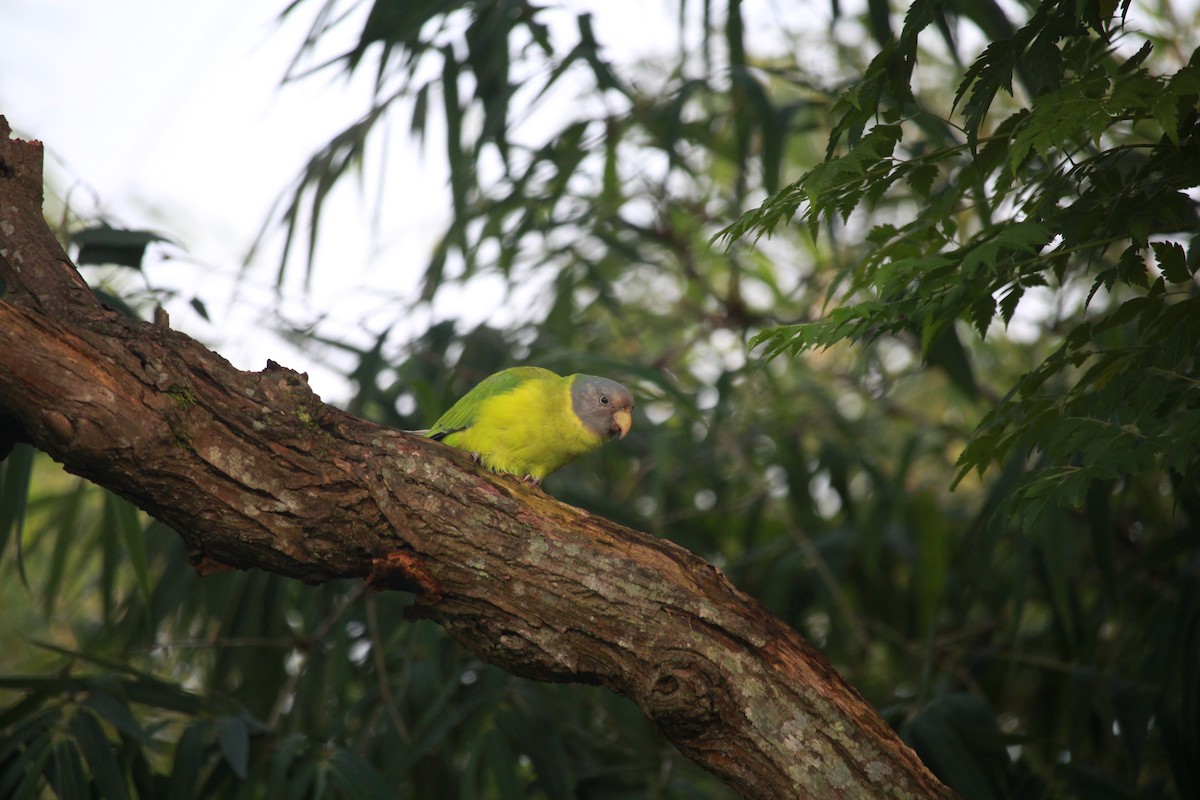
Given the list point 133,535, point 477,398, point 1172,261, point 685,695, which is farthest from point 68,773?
point 1172,261

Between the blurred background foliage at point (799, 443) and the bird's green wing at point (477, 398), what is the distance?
34cm

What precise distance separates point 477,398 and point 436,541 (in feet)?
4.00

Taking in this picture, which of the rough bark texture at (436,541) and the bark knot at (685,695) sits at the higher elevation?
the rough bark texture at (436,541)

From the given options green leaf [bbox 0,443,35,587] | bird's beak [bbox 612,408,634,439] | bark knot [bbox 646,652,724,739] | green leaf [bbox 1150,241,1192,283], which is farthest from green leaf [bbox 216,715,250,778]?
green leaf [bbox 1150,241,1192,283]

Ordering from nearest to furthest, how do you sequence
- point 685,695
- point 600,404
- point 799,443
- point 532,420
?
point 685,695 < point 532,420 < point 600,404 < point 799,443

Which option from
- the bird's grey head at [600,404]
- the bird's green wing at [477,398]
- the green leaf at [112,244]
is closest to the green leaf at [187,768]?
the bird's green wing at [477,398]

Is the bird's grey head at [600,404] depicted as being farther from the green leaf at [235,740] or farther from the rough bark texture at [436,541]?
the green leaf at [235,740]

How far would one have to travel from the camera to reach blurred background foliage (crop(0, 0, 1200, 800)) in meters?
1.99

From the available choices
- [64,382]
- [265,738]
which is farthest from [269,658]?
[64,382]

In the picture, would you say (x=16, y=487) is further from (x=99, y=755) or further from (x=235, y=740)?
(x=235, y=740)

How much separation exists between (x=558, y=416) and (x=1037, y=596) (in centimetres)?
341

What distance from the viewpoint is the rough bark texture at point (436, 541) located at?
2223mm

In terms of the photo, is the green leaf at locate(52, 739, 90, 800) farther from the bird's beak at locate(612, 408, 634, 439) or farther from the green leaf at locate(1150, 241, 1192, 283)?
the green leaf at locate(1150, 241, 1192, 283)

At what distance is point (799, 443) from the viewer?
5586 mm
